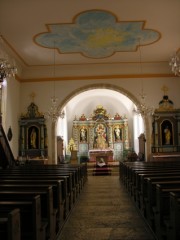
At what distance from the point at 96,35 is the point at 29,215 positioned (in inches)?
386

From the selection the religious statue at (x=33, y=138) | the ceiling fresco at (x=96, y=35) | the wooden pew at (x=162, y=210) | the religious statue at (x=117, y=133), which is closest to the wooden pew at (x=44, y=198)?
the wooden pew at (x=162, y=210)

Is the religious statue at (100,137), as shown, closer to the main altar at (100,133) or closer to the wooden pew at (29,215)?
the main altar at (100,133)

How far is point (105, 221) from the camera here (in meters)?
4.91

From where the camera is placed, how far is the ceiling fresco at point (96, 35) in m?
10.3

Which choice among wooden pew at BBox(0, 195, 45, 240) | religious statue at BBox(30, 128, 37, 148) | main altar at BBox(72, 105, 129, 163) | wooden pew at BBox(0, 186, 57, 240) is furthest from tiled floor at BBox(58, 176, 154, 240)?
main altar at BBox(72, 105, 129, 163)

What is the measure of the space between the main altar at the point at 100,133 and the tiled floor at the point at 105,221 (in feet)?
53.4

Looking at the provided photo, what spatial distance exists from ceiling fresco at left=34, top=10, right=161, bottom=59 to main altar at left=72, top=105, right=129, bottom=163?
10.5m

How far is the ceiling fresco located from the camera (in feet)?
33.9

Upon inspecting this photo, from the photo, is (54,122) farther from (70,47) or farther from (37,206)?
(37,206)

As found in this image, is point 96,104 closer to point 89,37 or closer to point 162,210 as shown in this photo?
point 89,37

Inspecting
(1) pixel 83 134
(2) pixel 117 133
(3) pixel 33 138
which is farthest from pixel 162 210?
(1) pixel 83 134

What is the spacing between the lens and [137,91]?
1557cm

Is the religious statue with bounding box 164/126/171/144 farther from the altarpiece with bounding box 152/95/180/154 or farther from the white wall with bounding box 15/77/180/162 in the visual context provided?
the white wall with bounding box 15/77/180/162

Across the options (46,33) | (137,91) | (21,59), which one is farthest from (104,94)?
(46,33)
